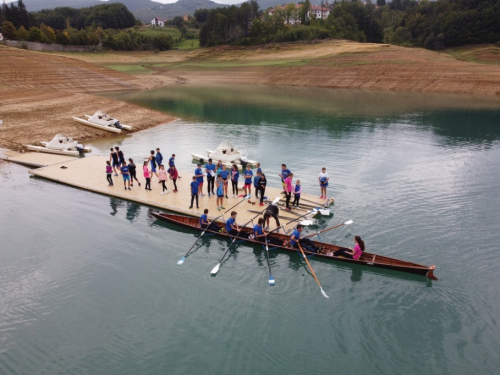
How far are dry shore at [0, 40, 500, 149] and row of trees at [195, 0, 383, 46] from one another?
8.88 meters

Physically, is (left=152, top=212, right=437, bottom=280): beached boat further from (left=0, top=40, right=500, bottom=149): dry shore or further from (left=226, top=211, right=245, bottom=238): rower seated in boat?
(left=0, top=40, right=500, bottom=149): dry shore

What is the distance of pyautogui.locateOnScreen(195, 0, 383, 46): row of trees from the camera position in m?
120

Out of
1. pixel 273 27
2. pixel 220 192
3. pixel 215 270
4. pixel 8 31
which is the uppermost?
pixel 273 27

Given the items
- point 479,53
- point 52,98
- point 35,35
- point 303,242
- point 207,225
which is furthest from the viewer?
point 35,35

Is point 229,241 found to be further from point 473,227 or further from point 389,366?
point 473,227

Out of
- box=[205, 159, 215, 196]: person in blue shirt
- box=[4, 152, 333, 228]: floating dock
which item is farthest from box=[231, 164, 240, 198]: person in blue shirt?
box=[205, 159, 215, 196]: person in blue shirt

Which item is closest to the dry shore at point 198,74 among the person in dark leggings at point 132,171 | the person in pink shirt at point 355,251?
the person in dark leggings at point 132,171

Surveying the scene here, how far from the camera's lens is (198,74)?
97125mm

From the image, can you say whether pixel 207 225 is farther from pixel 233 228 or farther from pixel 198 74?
pixel 198 74

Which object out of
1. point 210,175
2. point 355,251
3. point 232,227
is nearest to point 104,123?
point 210,175

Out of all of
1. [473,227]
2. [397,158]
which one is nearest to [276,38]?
[397,158]

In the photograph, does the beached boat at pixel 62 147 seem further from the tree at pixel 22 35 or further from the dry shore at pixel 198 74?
the tree at pixel 22 35

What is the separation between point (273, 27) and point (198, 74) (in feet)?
142

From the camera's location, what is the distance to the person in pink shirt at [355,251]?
14677 millimetres
